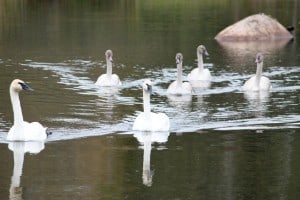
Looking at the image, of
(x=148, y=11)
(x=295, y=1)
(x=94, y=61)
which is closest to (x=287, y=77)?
(x=94, y=61)

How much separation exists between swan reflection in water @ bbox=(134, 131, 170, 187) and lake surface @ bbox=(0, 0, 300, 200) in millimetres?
25

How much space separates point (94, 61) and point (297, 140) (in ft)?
56.5

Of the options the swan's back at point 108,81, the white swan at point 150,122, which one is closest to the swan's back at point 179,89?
the swan's back at point 108,81

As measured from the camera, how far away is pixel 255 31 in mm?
44188

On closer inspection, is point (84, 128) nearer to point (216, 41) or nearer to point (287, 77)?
point (287, 77)

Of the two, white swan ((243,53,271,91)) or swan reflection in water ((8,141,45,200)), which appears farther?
white swan ((243,53,271,91))

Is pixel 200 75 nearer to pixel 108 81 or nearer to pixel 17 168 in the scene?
pixel 108 81

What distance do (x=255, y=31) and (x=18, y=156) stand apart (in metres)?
28.2

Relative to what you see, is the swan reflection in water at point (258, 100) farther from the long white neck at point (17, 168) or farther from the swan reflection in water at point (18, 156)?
the long white neck at point (17, 168)

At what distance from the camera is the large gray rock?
43656 millimetres

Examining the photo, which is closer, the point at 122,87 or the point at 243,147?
the point at 243,147

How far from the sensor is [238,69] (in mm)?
32625

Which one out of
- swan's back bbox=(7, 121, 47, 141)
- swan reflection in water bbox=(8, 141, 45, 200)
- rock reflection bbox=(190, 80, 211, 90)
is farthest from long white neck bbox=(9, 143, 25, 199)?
rock reflection bbox=(190, 80, 211, 90)

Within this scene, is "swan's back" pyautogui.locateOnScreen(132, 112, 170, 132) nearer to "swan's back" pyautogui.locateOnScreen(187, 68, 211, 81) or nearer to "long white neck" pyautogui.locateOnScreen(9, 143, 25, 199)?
"long white neck" pyautogui.locateOnScreen(9, 143, 25, 199)
